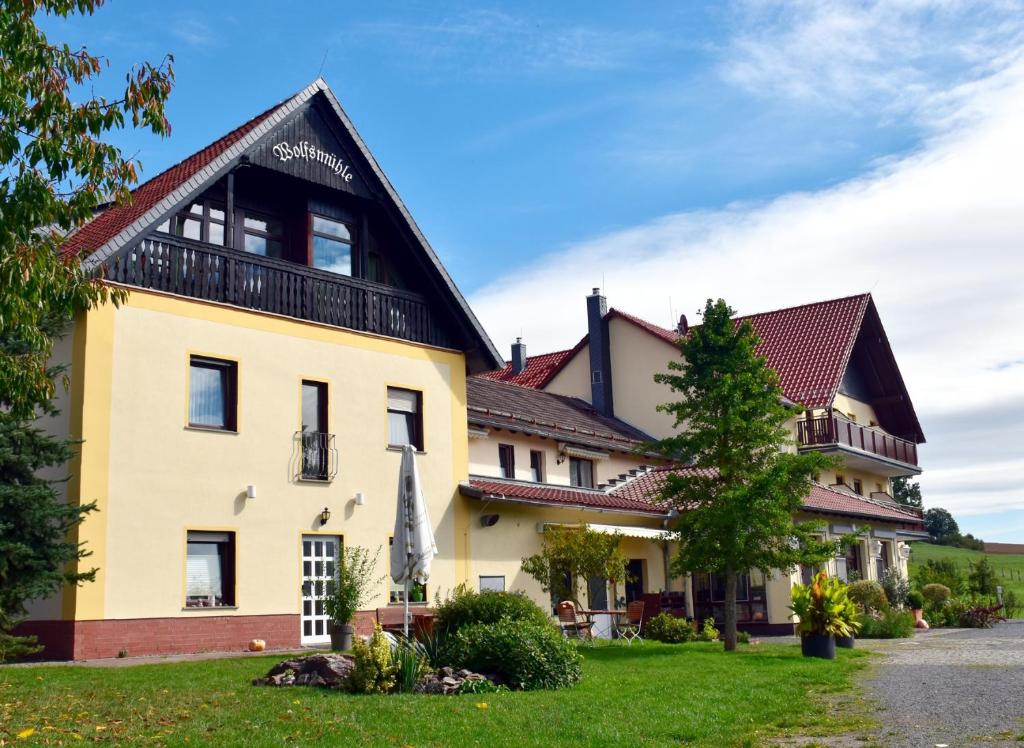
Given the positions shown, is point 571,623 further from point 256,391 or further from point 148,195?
point 148,195

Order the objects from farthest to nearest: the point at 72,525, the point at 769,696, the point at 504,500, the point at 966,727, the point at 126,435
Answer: the point at 504,500, the point at 126,435, the point at 72,525, the point at 769,696, the point at 966,727

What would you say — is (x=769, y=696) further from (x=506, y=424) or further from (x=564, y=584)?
(x=506, y=424)

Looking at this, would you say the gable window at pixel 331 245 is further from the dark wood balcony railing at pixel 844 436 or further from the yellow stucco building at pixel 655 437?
the dark wood balcony railing at pixel 844 436

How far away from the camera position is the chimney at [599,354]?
35.9 m

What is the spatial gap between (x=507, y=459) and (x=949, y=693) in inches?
596

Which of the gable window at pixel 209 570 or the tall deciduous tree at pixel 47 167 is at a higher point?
the tall deciduous tree at pixel 47 167

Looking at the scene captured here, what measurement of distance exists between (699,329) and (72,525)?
1125 cm

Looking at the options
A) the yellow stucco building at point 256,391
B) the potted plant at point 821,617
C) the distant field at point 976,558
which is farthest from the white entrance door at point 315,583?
the distant field at point 976,558

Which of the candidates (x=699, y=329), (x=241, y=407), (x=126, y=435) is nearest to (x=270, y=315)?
(x=241, y=407)

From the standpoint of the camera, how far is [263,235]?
69.5 feet

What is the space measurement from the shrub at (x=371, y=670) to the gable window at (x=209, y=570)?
699cm

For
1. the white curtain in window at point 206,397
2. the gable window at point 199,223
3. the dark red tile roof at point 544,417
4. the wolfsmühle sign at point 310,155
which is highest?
the wolfsmühle sign at point 310,155

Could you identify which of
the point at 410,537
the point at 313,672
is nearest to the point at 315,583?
the point at 410,537

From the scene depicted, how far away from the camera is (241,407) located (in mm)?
19703
